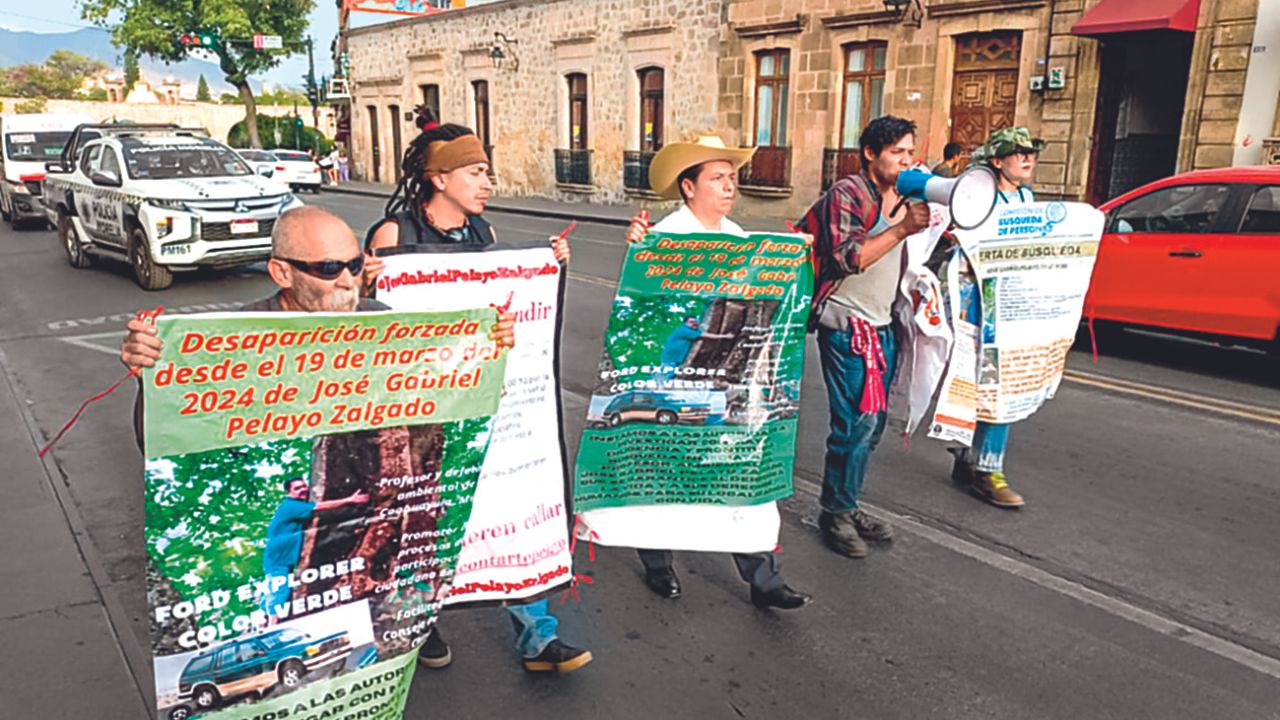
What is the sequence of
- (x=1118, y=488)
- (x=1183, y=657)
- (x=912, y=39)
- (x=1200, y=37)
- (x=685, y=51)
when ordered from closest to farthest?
1. (x=1183, y=657)
2. (x=1118, y=488)
3. (x=1200, y=37)
4. (x=912, y=39)
5. (x=685, y=51)

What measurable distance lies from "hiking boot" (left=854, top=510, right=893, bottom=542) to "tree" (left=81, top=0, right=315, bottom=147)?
4139cm

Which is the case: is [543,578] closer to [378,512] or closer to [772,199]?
[378,512]

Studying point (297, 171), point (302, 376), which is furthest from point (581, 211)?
point (302, 376)

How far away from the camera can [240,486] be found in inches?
84.0

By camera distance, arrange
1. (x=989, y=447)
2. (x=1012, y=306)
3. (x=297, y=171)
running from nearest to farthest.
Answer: (x=1012, y=306) < (x=989, y=447) < (x=297, y=171)

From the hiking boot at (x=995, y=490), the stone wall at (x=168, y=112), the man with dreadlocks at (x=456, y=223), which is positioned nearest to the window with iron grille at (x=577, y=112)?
the hiking boot at (x=995, y=490)

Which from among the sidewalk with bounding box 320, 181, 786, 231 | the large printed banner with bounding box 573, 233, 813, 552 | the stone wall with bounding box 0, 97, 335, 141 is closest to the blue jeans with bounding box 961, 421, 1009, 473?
the large printed banner with bounding box 573, 233, 813, 552

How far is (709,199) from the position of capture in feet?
11.9

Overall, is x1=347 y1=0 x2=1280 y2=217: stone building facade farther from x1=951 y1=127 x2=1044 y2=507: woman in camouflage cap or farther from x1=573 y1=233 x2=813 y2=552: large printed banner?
x1=573 y1=233 x2=813 y2=552: large printed banner

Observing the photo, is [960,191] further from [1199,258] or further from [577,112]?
[577,112]

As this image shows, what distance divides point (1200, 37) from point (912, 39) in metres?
5.48

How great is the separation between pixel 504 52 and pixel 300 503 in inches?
1162

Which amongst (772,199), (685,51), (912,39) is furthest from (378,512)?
(685,51)

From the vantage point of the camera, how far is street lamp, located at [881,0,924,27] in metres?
17.8
